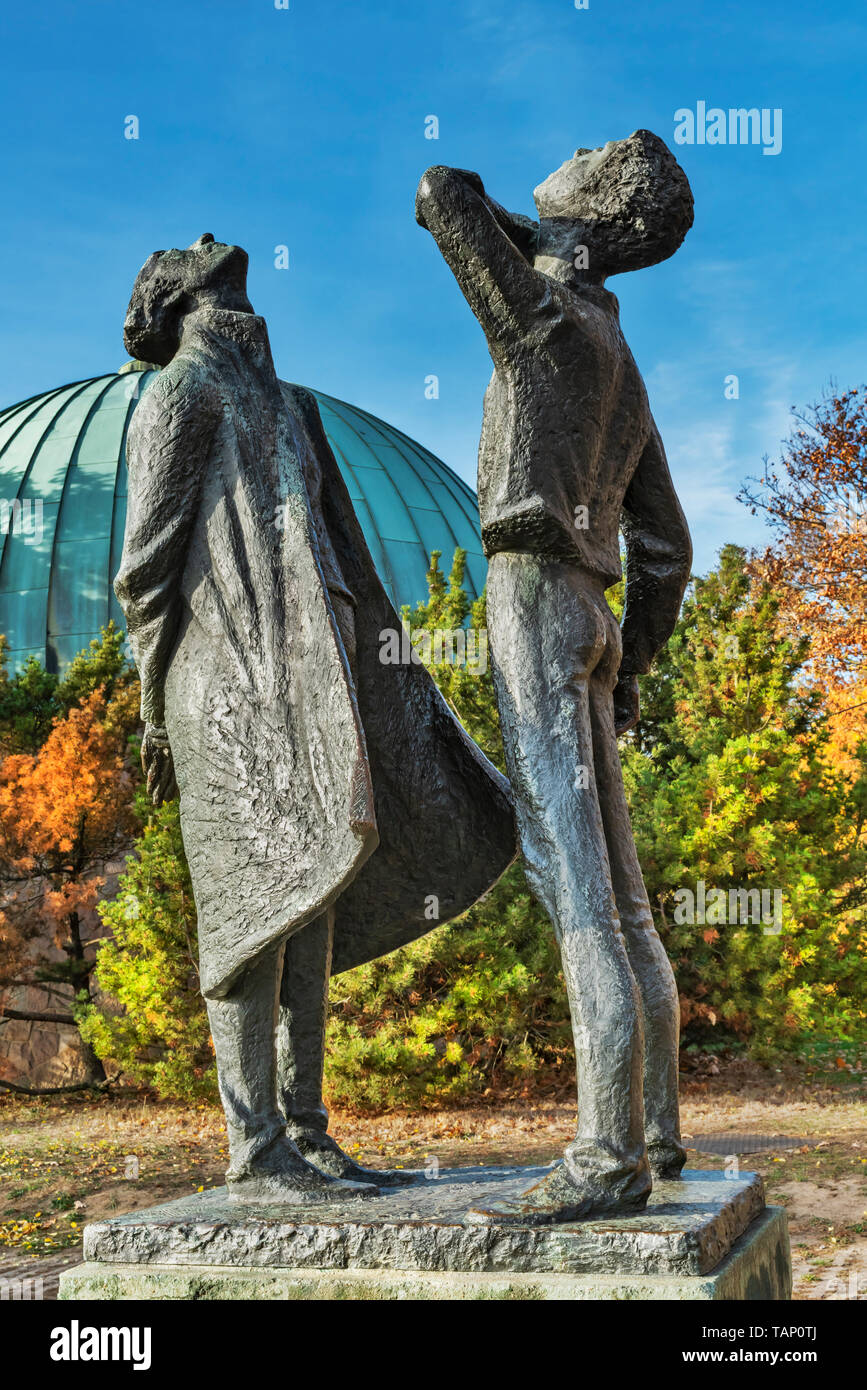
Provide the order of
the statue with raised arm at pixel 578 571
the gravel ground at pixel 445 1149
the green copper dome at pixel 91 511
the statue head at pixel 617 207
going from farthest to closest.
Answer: the green copper dome at pixel 91 511 < the gravel ground at pixel 445 1149 < the statue head at pixel 617 207 < the statue with raised arm at pixel 578 571

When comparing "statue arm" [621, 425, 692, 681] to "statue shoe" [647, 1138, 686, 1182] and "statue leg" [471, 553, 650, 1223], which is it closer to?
"statue leg" [471, 553, 650, 1223]

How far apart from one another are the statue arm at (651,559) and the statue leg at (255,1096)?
1.45 metres

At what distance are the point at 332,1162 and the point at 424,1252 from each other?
2.34 ft

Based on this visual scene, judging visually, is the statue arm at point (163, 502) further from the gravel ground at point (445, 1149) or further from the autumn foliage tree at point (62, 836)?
the autumn foliage tree at point (62, 836)

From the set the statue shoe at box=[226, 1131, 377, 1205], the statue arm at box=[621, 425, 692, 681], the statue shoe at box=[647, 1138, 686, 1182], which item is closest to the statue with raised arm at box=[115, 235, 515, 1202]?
the statue shoe at box=[226, 1131, 377, 1205]

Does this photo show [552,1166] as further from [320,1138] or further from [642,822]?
[642,822]

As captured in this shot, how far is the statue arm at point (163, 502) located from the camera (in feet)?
11.1

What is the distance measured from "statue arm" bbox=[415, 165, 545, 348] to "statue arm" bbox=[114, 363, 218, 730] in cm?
76

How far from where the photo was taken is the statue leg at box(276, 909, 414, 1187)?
3.57 m

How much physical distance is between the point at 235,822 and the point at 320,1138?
3.21 feet

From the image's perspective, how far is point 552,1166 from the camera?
3.13m

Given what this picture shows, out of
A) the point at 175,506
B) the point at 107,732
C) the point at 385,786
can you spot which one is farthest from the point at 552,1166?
the point at 107,732

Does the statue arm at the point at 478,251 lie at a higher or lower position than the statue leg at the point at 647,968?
higher

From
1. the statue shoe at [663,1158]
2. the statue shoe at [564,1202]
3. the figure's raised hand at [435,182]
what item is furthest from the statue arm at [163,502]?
the statue shoe at [663,1158]
